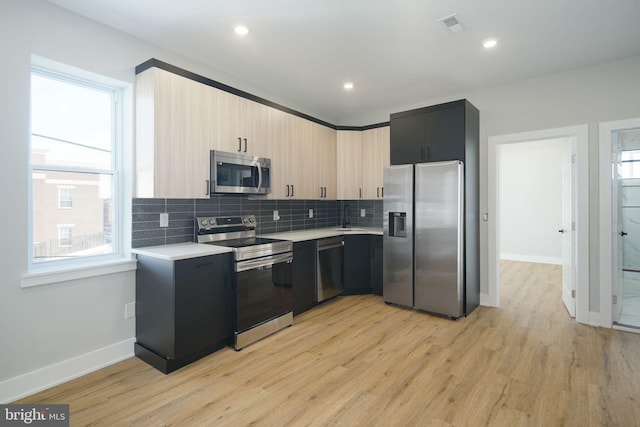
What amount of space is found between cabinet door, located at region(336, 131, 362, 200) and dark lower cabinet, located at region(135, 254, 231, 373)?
2491 millimetres

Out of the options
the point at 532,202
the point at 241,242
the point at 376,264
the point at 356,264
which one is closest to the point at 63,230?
the point at 241,242

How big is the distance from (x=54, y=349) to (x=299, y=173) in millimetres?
2911

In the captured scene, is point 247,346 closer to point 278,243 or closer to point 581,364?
point 278,243

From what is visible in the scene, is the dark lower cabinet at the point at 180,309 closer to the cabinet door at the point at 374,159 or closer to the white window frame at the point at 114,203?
the white window frame at the point at 114,203

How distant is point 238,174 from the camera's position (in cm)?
329

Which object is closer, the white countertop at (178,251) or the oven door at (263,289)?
the white countertop at (178,251)

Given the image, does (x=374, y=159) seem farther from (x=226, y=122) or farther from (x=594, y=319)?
(x=594, y=319)

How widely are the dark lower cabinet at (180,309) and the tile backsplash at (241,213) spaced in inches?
12.2

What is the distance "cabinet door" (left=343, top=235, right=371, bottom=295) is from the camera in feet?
14.3

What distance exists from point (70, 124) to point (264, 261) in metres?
→ 1.98

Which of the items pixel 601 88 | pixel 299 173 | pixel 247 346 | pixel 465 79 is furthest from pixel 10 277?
pixel 601 88

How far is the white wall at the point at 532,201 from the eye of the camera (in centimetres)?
661

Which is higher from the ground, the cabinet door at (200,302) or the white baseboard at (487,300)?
the cabinet door at (200,302)

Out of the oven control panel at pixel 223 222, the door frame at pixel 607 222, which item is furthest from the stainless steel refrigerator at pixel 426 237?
the oven control panel at pixel 223 222
